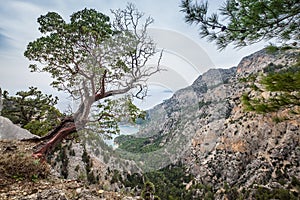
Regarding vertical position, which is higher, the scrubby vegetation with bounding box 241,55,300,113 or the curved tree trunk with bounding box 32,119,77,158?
the curved tree trunk with bounding box 32,119,77,158

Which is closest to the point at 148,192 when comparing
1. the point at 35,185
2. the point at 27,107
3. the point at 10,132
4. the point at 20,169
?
the point at 35,185

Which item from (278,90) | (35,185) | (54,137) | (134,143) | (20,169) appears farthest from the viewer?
(134,143)

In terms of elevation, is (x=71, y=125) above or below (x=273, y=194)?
above

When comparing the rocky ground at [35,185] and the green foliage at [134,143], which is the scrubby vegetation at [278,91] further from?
the green foliage at [134,143]

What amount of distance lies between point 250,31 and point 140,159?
3.55 meters

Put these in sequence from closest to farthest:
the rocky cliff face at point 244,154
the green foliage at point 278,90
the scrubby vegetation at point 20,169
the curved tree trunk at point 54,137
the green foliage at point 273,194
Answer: the green foliage at point 278,90 → the scrubby vegetation at point 20,169 → the curved tree trunk at point 54,137 → the green foliage at point 273,194 → the rocky cliff face at point 244,154

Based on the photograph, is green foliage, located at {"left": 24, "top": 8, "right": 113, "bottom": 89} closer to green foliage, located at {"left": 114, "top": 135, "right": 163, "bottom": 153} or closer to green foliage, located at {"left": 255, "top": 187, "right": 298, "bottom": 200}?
green foliage, located at {"left": 114, "top": 135, "right": 163, "bottom": 153}

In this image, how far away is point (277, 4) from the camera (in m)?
2.38

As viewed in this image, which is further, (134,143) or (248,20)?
(134,143)

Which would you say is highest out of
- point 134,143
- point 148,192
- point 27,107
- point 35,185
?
point 27,107

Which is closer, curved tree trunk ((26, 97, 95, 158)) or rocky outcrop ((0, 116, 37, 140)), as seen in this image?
curved tree trunk ((26, 97, 95, 158))

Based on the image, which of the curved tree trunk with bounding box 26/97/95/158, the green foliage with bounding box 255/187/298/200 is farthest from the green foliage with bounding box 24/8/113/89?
the green foliage with bounding box 255/187/298/200

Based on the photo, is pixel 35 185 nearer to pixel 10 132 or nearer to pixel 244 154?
pixel 10 132

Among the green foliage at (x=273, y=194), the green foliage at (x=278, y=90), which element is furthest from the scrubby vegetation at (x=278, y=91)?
the green foliage at (x=273, y=194)
